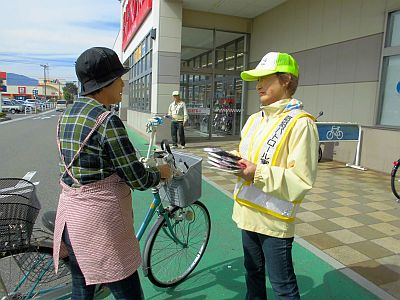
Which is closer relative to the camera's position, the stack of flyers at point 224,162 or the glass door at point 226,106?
the stack of flyers at point 224,162

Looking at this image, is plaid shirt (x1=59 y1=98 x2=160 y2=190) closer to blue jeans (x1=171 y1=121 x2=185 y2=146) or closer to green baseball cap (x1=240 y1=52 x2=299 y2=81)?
green baseball cap (x1=240 y1=52 x2=299 y2=81)

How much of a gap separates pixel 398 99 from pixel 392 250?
15.4 ft

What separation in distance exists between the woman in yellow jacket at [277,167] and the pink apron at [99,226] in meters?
0.65

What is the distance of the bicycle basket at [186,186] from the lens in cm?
223

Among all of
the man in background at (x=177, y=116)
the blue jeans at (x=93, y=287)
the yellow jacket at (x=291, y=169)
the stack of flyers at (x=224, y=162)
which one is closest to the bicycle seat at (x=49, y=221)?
the blue jeans at (x=93, y=287)

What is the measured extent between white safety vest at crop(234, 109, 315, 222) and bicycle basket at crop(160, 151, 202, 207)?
433 mm

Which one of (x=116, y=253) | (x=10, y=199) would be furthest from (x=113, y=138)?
(x=10, y=199)

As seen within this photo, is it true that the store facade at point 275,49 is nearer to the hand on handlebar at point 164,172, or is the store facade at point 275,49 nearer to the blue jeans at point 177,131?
the blue jeans at point 177,131

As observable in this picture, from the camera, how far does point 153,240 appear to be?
8.27 feet

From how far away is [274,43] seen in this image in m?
11.0

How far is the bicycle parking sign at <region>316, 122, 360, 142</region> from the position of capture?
7.48 meters

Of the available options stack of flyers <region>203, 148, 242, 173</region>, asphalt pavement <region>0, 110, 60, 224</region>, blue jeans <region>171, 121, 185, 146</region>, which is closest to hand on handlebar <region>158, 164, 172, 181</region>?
stack of flyers <region>203, 148, 242, 173</region>

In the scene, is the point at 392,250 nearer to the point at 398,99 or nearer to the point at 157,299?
the point at 157,299

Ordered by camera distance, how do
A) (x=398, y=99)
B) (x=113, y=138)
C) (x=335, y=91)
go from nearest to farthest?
1. (x=113, y=138)
2. (x=398, y=99)
3. (x=335, y=91)
